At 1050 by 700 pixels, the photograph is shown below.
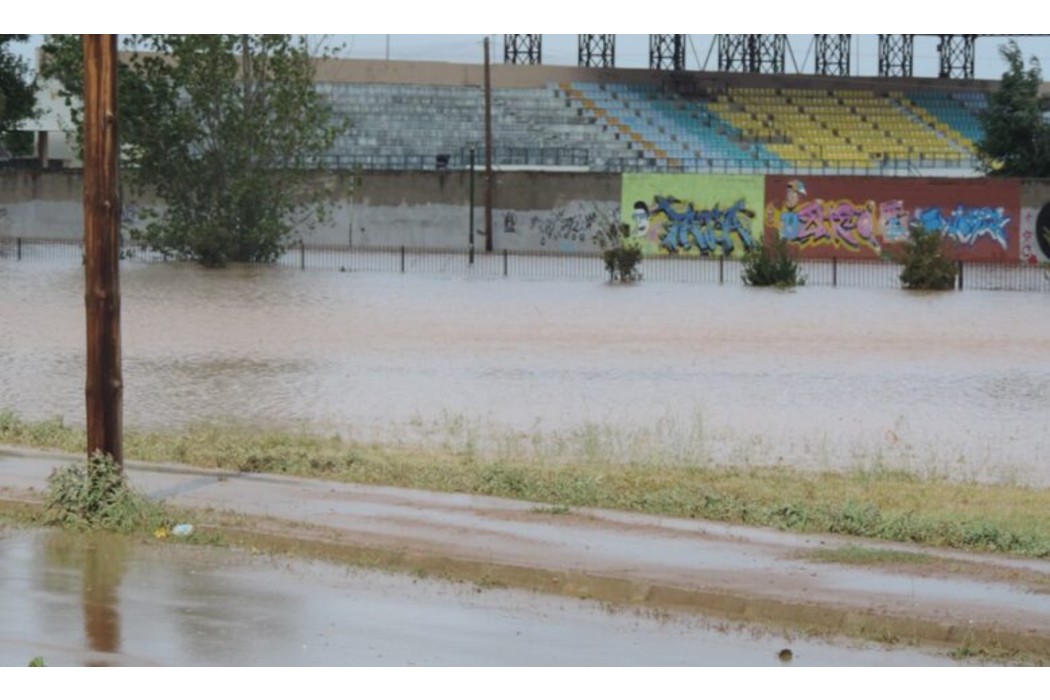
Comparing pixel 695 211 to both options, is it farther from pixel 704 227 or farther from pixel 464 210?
pixel 464 210

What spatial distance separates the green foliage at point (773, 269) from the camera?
51156 mm

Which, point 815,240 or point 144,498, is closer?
point 144,498

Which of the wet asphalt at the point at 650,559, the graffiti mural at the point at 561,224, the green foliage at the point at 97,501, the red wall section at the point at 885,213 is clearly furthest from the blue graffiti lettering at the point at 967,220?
the green foliage at the point at 97,501

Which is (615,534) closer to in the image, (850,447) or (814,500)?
(814,500)

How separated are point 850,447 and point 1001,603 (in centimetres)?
995

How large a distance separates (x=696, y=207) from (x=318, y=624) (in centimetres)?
5790

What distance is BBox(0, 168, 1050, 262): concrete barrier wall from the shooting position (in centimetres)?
6494

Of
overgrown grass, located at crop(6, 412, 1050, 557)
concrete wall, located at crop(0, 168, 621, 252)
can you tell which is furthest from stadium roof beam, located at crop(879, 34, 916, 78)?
overgrown grass, located at crop(6, 412, 1050, 557)

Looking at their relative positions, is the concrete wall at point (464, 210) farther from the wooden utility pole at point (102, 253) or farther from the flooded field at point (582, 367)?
the wooden utility pole at point (102, 253)

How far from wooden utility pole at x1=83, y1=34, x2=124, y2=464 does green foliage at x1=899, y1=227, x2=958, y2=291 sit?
129 ft

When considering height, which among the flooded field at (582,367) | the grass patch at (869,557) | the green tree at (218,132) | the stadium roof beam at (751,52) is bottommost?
the flooded field at (582,367)

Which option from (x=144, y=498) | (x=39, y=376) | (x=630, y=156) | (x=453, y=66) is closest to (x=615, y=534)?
(x=144, y=498)

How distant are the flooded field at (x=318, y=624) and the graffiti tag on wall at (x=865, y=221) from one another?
5530 centimetres

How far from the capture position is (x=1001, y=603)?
10.4 m
